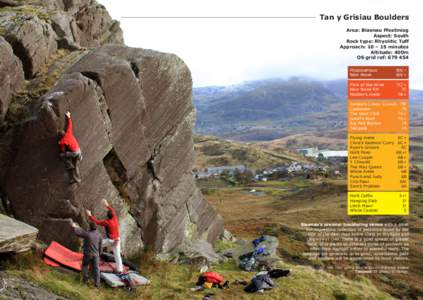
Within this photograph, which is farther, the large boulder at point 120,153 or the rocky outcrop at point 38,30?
the rocky outcrop at point 38,30

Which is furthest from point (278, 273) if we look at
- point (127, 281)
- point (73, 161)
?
point (73, 161)

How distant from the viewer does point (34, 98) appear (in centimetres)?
2259

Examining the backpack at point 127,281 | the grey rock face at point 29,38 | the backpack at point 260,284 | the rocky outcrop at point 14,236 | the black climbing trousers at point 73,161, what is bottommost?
the backpack at point 260,284

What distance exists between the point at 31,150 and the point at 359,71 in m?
19.8

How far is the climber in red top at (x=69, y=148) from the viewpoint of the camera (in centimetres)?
2058

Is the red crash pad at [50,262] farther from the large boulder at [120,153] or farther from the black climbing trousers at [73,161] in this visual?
the black climbing trousers at [73,161]

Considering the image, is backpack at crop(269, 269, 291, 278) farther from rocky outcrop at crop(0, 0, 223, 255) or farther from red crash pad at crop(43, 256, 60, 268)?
red crash pad at crop(43, 256, 60, 268)

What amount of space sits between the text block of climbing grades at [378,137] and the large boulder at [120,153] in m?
10.5

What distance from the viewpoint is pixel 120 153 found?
2467 cm

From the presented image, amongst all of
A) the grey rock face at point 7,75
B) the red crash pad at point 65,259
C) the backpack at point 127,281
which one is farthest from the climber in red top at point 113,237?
the grey rock face at point 7,75

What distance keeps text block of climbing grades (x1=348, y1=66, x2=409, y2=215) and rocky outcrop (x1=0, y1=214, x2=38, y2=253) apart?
1788 cm

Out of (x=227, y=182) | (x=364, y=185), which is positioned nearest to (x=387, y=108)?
(x=364, y=185)

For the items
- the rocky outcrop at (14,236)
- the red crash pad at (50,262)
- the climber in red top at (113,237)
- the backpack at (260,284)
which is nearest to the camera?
the rocky outcrop at (14,236)

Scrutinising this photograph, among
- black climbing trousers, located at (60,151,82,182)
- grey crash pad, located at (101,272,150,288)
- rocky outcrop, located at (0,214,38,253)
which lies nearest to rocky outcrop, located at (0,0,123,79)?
black climbing trousers, located at (60,151,82,182)
